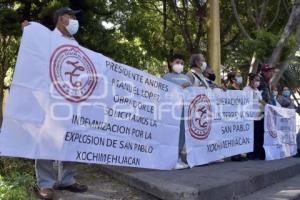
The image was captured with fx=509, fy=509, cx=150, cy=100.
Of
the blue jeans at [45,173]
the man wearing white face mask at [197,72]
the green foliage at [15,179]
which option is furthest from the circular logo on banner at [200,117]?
the blue jeans at [45,173]

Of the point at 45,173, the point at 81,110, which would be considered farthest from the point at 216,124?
the point at 45,173

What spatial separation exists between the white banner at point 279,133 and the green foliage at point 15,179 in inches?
199

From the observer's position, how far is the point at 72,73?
18.2 ft

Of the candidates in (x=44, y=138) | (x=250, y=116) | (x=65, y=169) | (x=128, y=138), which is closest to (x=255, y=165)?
(x=250, y=116)

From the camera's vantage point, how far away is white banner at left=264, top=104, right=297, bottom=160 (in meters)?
9.93

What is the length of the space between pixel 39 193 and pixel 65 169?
479 millimetres

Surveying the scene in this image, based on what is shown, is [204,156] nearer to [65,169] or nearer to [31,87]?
[65,169]

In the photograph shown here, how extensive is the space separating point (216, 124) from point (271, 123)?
7.12 feet

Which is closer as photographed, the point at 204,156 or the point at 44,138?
the point at 44,138

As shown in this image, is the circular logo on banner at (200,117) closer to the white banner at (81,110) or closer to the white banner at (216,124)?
the white banner at (216,124)

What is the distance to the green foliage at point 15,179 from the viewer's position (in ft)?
16.0

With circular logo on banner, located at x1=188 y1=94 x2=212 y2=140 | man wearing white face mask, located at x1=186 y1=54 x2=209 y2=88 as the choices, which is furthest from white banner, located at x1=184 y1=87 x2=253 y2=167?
man wearing white face mask, located at x1=186 y1=54 x2=209 y2=88

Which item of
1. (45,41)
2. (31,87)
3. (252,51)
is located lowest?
(31,87)

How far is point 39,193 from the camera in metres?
5.32
